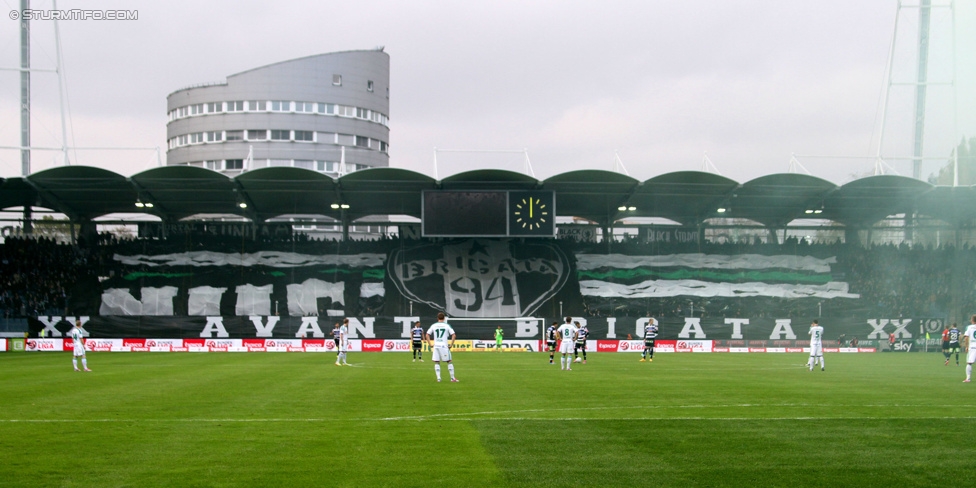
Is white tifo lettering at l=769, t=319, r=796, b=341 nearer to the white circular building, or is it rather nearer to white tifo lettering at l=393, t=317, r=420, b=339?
white tifo lettering at l=393, t=317, r=420, b=339

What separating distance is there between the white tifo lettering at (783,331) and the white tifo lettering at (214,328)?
34498 mm

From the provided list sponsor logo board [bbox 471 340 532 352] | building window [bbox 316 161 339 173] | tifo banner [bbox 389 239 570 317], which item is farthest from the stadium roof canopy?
building window [bbox 316 161 339 173]

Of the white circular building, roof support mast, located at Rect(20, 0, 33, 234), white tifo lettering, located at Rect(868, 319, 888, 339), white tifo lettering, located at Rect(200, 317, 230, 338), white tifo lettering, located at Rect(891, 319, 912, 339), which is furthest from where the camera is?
the white circular building

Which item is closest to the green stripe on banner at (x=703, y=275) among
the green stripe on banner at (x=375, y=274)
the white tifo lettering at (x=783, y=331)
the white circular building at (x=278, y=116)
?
the white tifo lettering at (x=783, y=331)

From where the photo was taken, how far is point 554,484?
9.26 meters

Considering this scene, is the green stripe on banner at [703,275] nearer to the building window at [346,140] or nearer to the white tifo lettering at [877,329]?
the white tifo lettering at [877,329]

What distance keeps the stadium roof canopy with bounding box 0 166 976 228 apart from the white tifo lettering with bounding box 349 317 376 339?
8795mm

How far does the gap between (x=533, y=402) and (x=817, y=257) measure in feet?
160

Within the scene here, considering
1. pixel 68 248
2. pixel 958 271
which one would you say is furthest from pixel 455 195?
pixel 958 271

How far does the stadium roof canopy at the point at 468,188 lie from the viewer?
166ft

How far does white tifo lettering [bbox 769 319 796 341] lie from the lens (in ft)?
169

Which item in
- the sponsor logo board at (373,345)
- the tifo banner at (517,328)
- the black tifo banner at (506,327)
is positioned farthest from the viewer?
the tifo banner at (517,328)

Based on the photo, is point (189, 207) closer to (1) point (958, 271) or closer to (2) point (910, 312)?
(2) point (910, 312)

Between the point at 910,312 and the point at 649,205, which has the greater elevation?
the point at 649,205
